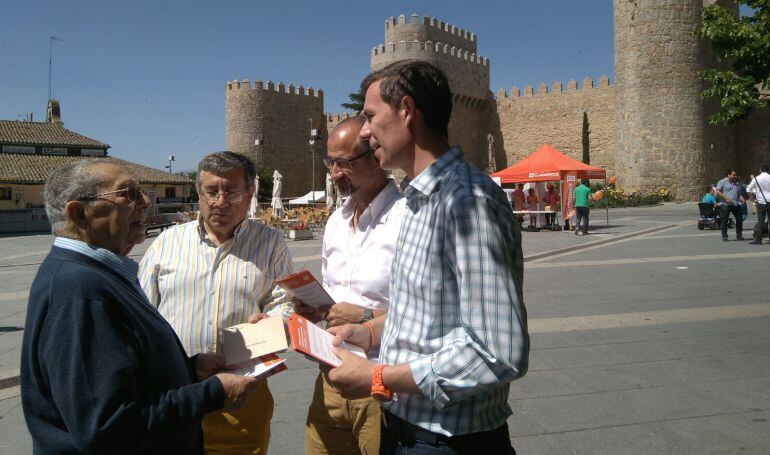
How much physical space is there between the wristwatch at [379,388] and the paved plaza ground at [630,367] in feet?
5.52

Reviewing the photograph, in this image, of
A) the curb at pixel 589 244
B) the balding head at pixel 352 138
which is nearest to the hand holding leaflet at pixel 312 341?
the balding head at pixel 352 138

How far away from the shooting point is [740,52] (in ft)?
37.4

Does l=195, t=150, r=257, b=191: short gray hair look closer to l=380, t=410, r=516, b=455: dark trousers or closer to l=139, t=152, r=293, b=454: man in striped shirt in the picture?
l=139, t=152, r=293, b=454: man in striped shirt

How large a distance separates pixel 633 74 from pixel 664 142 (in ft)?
11.2

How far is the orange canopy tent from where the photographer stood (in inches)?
590

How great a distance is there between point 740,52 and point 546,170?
5.10m

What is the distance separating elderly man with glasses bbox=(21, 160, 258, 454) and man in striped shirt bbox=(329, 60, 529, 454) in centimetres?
47

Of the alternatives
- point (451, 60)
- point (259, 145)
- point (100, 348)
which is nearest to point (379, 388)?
point (100, 348)

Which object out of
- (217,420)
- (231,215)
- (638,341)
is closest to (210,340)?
(217,420)

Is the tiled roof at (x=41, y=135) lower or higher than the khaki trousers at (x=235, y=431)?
higher

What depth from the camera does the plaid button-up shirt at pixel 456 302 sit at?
1.26 meters

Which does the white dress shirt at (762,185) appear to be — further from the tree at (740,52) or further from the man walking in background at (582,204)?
the man walking in background at (582,204)

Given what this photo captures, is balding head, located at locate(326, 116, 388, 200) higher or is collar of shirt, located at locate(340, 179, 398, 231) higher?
balding head, located at locate(326, 116, 388, 200)

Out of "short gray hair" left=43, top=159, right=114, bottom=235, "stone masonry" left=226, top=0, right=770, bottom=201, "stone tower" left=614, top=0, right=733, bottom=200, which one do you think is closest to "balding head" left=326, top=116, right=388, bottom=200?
"short gray hair" left=43, top=159, right=114, bottom=235
